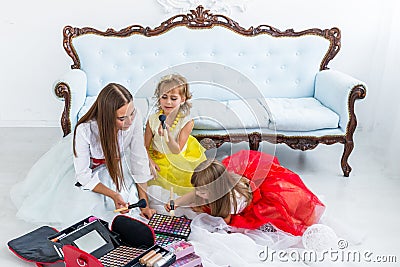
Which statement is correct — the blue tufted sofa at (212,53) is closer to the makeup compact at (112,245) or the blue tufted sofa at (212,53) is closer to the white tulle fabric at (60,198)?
the white tulle fabric at (60,198)

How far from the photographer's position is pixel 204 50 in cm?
349

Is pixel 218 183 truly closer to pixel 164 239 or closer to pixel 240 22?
pixel 164 239

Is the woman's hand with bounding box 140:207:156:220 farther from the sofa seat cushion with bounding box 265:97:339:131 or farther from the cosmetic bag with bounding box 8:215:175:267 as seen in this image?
the sofa seat cushion with bounding box 265:97:339:131

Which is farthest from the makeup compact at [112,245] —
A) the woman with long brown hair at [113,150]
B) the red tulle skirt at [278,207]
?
the red tulle skirt at [278,207]

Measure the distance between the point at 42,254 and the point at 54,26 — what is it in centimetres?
219

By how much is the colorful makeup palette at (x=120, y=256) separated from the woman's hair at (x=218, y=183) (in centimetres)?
34

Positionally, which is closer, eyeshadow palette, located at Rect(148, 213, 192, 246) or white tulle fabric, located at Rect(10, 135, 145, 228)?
eyeshadow palette, located at Rect(148, 213, 192, 246)

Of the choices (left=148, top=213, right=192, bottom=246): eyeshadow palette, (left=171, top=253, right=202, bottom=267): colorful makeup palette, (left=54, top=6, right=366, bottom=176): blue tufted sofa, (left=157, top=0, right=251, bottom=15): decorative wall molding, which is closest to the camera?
(left=171, top=253, right=202, bottom=267): colorful makeup palette

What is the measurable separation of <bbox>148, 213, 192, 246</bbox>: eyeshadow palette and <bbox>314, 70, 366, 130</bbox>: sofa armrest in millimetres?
1286

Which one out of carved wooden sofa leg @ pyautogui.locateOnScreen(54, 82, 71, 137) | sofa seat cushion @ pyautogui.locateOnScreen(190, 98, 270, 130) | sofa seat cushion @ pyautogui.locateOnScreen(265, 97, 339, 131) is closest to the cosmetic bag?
sofa seat cushion @ pyautogui.locateOnScreen(190, 98, 270, 130)

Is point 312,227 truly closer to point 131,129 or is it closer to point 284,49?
point 131,129

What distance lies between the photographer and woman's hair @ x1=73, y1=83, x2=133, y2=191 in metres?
2.19

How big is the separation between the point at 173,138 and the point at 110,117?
36cm

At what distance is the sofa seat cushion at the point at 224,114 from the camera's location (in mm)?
2039
